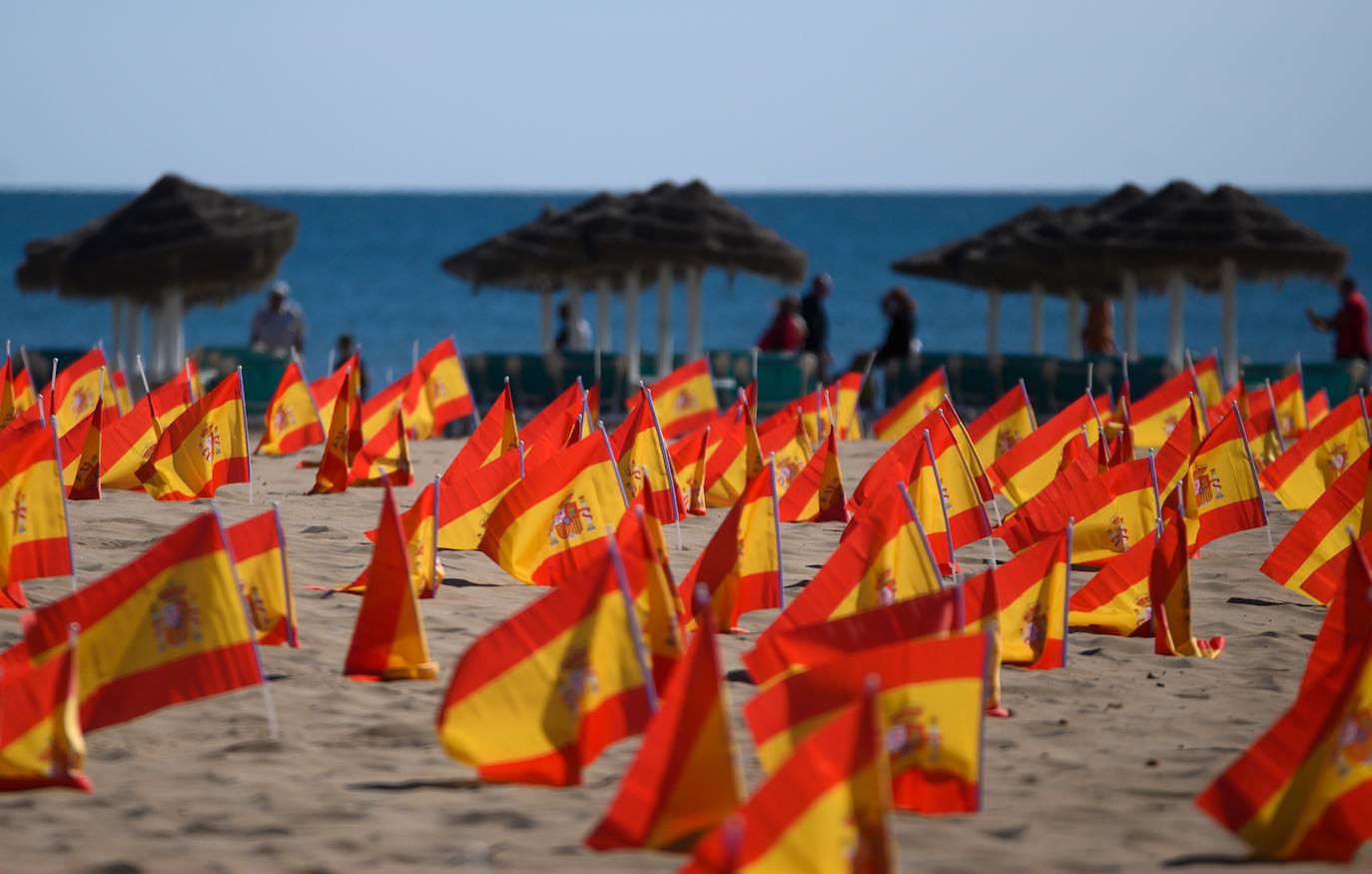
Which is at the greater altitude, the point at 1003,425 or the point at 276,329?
the point at 276,329

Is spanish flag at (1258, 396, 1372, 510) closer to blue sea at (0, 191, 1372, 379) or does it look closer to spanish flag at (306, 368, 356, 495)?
spanish flag at (306, 368, 356, 495)

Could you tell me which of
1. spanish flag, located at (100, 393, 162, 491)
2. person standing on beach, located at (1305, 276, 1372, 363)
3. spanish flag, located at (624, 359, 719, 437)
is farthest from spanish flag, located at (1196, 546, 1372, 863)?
person standing on beach, located at (1305, 276, 1372, 363)

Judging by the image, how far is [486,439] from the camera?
33.1ft

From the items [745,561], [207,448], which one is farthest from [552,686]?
[207,448]

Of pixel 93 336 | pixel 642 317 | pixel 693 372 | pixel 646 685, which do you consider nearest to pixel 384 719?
pixel 646 685

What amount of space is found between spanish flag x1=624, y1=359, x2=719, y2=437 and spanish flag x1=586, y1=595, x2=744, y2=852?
8363 millimetres

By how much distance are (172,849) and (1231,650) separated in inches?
169

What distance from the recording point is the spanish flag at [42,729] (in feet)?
16.2

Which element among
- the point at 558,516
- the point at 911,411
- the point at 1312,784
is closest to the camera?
the point at 1312,784

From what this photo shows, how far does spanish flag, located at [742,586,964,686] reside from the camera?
5223 millimetres

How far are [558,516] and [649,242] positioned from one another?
1088 cm

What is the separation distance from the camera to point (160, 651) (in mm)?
5531

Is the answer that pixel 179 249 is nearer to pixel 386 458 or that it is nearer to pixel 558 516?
pixel 386 458

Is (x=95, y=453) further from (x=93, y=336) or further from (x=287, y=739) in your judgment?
(x=93, y=336)
